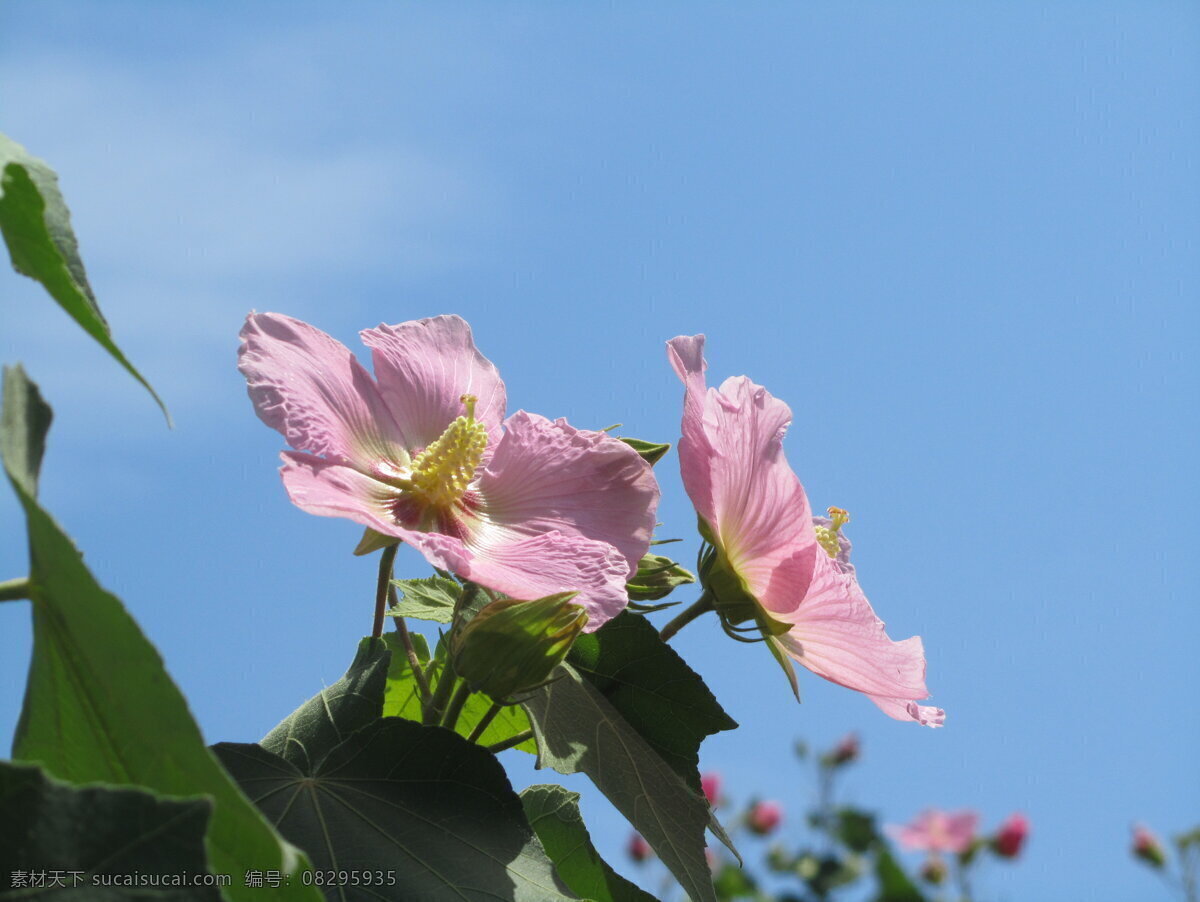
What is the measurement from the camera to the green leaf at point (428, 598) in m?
0.91

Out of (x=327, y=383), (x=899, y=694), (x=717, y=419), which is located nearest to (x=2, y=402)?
(x=327, y=383)

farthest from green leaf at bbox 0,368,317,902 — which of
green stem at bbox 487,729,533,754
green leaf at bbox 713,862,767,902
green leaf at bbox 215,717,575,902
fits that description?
green leaf at bbox 713,862,767,902

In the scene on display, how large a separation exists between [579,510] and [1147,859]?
3765 millimetres

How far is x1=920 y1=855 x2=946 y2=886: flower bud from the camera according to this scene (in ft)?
12.6

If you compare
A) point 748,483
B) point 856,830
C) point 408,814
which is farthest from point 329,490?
point 856,830

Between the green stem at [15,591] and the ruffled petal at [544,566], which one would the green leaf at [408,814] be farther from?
the green stem at [15,591]

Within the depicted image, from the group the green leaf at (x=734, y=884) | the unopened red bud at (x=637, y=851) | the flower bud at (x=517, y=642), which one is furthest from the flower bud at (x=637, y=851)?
the flower bud at (x=517, y=642)

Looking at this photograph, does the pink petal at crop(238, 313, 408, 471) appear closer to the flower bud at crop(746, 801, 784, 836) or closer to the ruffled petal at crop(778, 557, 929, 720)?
the ruffled petal at crop(778, 557, 929, 720)

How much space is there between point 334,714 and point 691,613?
0.99ft

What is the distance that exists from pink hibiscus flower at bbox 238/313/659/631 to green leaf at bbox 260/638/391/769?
0.35 ft

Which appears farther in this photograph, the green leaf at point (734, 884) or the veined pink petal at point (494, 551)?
the green leaf at point (734, 884)

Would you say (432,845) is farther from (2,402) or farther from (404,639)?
(2,402)

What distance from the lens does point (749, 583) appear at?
0.97m

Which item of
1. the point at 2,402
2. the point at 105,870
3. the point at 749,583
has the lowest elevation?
the point at 105,870
